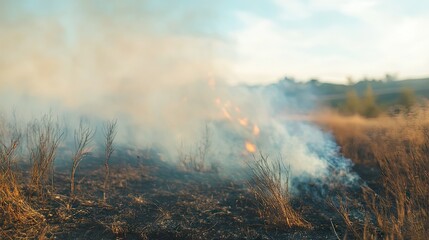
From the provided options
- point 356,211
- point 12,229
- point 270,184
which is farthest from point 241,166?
point 12,229

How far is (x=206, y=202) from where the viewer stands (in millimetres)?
7516

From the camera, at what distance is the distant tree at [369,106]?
1198 centimetres

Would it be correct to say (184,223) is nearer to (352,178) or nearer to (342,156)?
(352,178)

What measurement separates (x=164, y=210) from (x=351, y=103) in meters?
9.81

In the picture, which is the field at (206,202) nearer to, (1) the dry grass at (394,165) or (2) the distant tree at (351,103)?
(1) the dry grass at (394,165)

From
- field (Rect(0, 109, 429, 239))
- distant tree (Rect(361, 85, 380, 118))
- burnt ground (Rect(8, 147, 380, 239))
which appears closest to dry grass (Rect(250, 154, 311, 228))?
field (Rect(0, 109, 429, 239))

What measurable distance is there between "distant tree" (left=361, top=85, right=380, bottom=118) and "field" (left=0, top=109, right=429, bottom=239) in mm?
2308

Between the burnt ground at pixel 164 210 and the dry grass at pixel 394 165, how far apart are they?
844mm

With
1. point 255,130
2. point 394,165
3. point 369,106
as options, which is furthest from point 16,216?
point 369,106

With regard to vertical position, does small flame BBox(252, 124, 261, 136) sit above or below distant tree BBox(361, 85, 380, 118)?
below

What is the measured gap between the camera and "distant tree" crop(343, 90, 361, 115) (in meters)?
13.5

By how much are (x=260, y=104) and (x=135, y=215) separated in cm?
884

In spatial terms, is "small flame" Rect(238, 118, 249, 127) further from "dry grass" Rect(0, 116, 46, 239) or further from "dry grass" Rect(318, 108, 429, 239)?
"dry grass" Rect(0, 116, 46, 239)

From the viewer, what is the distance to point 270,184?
5785mm
